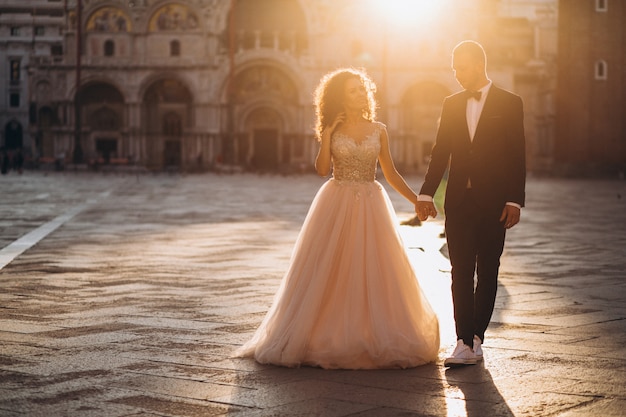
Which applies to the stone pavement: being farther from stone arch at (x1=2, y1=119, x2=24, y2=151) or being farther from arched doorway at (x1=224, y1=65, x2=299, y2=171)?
stone arch at (x1=2, y1=119, x2=24, y2=151)

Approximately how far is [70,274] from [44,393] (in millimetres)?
5638

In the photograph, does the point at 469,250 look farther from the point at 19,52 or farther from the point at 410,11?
the point at 19,52

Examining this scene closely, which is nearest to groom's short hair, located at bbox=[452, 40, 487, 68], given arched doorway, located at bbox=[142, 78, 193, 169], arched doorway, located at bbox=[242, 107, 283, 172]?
arched doorway, located at bbox=[242, 107, 283, 172]

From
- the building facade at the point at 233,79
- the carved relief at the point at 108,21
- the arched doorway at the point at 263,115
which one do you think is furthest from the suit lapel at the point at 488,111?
the carved relief at the point at 108,21

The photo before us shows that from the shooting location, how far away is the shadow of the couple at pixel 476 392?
471cm

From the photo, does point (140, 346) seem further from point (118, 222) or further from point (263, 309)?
point (118, 222)

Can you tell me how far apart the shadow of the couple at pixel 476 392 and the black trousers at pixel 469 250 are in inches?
10.1

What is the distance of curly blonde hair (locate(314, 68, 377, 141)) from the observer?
635cm

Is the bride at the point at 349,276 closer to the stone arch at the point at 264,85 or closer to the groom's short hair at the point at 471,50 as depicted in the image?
the groom's short hair at the point at 471,50

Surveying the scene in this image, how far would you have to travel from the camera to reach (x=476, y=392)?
16.9ft

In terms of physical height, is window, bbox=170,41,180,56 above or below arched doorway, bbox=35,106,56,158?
above

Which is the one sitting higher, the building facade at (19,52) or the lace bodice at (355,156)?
the building facade at (19,52)

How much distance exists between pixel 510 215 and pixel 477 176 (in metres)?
0.27

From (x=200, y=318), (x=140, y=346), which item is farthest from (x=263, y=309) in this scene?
(x=140, y=346)
